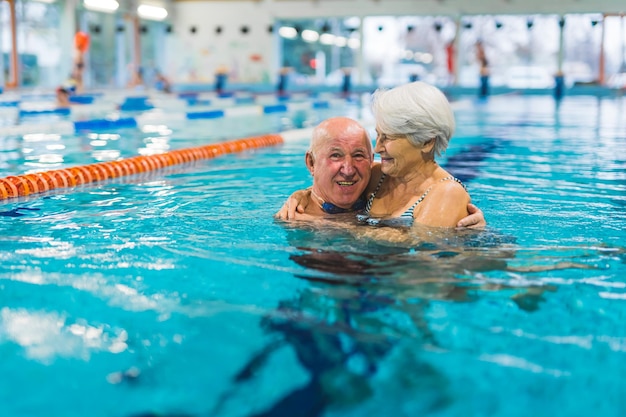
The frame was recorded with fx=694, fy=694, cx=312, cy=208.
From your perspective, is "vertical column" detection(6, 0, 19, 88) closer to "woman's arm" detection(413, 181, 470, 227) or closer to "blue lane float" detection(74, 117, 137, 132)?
"blue lane float" detection(74, 117, 137, 132)

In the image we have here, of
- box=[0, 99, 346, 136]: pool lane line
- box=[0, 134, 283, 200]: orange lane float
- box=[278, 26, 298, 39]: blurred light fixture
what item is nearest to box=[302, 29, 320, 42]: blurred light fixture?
box=[278, 26, 298, 39]: blurred light fixture

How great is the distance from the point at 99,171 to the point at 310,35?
2491 cm

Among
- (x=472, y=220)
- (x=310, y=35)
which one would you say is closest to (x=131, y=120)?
(x=472, y=220)

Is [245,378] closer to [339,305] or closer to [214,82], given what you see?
[339,305]

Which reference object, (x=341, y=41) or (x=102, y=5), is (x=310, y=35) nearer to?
(x=341, y=41)

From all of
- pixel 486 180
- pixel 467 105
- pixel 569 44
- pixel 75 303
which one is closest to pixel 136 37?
pixel 467 105

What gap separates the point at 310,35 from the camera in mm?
29422

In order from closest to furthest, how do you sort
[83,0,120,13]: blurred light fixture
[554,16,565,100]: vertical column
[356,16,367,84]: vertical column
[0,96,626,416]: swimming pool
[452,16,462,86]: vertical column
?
[0,96,626,416]: swimming pool
[83,0,120,13]: blurred light fixture
[554,16,565,100]: vertical column
[452,16,462,86]: vertical column
[356,16,367,84]: vertical column

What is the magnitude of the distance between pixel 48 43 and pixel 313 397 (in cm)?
2149

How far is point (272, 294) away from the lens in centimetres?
241

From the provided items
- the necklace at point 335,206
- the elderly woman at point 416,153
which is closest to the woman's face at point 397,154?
the elderly woman at point 416,153

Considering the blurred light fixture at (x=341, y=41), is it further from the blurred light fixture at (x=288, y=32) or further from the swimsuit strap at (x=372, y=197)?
the swimsuit strap at (x=372, y=197)

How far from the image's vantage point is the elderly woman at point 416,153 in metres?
2.75

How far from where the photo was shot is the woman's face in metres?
2.85
